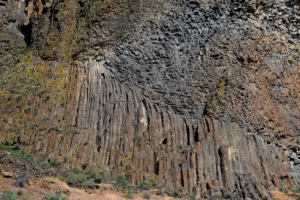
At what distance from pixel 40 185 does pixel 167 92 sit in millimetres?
8765

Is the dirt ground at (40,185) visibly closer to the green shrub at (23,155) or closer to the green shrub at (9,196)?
the green shrub at (9,196)

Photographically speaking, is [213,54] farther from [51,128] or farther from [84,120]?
[51,128]

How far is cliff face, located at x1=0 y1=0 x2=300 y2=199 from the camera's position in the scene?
19625mm

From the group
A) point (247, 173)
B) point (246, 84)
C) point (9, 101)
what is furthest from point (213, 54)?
point (9, 101)

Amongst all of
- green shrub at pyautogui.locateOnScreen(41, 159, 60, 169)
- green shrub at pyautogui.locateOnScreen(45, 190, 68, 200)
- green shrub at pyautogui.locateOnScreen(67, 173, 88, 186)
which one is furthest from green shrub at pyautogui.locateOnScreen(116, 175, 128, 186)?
green shrub at pyautogui.locateOnScreen(45, 190, 68, 200)

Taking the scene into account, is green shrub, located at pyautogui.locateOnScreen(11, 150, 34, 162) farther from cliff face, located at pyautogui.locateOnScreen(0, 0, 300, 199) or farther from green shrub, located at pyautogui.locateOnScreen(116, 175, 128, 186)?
green shrub, located at pyautogui.locateOnScreen(116, 175, 128, 186)

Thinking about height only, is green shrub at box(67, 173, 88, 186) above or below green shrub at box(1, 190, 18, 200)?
below

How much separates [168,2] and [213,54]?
12.4 feet

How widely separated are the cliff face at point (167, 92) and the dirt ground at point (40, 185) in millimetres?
1741

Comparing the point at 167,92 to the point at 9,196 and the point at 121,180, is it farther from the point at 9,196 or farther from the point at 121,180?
the point at 9,196

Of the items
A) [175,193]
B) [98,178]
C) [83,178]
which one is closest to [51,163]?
[83,178]

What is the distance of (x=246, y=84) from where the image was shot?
22.2 meters

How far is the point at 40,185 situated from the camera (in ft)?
50.7

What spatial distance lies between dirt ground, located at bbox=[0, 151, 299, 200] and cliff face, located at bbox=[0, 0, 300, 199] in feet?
5.71
